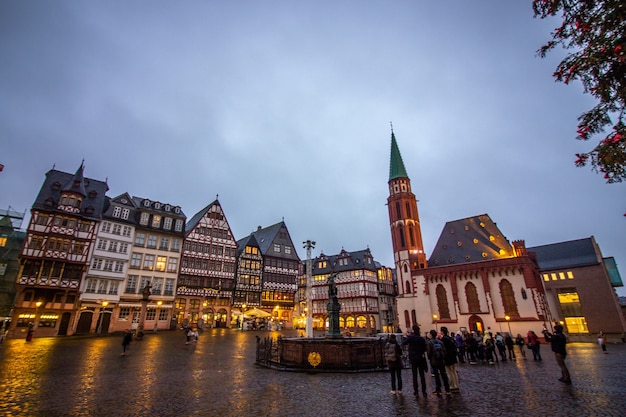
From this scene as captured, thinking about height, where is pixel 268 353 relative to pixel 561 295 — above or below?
below

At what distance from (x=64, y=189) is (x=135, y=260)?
36.7 ft

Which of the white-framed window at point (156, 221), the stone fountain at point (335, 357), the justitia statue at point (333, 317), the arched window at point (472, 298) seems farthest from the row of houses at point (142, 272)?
the stone fountain at point (335, 357)

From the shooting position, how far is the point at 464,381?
431 inches

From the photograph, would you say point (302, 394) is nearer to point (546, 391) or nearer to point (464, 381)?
point (464, 381)

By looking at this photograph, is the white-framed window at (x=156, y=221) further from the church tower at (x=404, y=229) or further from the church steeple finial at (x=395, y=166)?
the church steeple finial at (x=395, y=166)

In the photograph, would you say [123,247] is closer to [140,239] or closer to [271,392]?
[140,239]

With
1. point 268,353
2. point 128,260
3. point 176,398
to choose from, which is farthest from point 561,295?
point 128,260

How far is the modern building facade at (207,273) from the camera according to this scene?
1676 inches

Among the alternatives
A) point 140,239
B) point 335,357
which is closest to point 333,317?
point 335,357

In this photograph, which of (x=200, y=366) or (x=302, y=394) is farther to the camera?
(x=200, y=366)

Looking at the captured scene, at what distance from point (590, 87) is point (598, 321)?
5278 centimetres

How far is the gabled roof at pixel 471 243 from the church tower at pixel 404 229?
310 cm

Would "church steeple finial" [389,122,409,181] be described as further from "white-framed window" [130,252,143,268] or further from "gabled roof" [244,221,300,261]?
"white-framed window" [130,252,143,268]

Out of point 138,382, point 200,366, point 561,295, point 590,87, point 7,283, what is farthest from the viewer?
point 561,295
